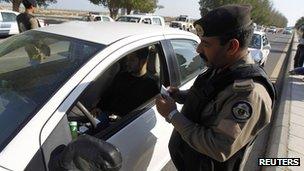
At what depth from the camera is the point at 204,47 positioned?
2.16 metres

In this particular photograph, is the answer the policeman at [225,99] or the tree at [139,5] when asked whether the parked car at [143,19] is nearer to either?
the policeman at [225,99]

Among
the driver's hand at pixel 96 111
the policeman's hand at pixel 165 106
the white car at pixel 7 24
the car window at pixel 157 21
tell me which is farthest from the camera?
the car window at pixel 157 21

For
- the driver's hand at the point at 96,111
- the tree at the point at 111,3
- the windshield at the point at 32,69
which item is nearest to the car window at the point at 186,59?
the driver's hand at the point at 96,111

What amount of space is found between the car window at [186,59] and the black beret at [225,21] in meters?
1.30

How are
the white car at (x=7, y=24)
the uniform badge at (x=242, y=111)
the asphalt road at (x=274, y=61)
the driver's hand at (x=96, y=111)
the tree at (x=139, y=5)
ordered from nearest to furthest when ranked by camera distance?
the uniform badge at (x=242, y=111)
the driver's hand at (x=96, y=111)
the asphalt road at (x=274, y=61)
the white car at (x=7, y=24)
the tree at (x=139, y=5)

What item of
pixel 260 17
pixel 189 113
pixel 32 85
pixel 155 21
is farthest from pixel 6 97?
pixel 260 17

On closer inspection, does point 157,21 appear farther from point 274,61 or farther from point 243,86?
point 243,86

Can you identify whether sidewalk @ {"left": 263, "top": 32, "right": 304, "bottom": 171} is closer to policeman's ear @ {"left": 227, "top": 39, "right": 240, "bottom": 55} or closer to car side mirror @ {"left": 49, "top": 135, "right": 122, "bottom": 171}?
policeman's ear @ {"left": 227, "top": 39, "right": 240, "bottom": 55}

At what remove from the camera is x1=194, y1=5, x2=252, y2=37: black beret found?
206cm

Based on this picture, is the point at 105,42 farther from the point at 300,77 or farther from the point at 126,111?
the point at 300,77

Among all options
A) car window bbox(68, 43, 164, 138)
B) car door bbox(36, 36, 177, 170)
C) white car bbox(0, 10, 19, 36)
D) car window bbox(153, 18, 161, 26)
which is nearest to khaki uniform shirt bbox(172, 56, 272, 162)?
car door bbox(36, 36, 177, 170)

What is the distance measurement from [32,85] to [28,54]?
1.51ft

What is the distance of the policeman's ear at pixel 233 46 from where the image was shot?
2070mm

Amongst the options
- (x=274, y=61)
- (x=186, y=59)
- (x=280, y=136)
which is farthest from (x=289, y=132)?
(x=274, y=61)
